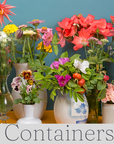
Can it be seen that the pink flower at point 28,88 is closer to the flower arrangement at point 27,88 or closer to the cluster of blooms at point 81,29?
the flower arrangement at point 27,88

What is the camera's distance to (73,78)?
929 mm

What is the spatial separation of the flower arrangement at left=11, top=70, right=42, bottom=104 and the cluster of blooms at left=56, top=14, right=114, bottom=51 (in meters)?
0.35

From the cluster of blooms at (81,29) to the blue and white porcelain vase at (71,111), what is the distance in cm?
34

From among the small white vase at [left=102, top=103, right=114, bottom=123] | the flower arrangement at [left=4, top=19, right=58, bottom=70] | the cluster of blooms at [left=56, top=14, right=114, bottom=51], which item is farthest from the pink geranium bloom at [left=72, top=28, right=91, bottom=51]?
the small white vase at [left=102, top=103, right=114, bottom=123]

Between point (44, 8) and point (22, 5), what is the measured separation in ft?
0.45

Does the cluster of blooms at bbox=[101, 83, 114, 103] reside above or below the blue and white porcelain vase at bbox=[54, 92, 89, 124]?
above

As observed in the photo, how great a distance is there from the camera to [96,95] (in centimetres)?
103

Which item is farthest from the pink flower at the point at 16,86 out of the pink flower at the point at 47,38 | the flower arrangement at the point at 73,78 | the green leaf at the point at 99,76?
the green leaf at the point at 99,76

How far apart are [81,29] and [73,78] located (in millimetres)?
373

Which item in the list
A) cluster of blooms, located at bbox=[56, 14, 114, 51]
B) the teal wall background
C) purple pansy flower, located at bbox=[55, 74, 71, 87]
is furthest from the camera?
the teal wall background

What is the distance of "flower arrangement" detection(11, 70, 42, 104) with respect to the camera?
0.94 meters

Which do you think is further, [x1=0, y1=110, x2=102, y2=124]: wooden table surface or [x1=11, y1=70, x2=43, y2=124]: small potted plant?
[x1=0, y1=110, x2=102, y2=124]: wooden table surface

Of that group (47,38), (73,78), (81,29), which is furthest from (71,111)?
(81,29)

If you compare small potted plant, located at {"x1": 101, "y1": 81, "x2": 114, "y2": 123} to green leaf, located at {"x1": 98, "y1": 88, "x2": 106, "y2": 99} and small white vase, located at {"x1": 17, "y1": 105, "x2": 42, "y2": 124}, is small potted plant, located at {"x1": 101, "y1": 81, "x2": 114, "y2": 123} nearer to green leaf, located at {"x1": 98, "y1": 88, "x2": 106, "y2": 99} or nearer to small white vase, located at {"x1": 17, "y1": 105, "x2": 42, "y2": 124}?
green leaf, located at {"x1": 98, "y1": 88, "x2": 106, "y2": 99}
